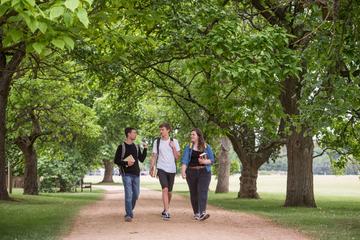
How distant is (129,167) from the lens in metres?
12.4

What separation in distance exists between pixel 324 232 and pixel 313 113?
260 centimetres

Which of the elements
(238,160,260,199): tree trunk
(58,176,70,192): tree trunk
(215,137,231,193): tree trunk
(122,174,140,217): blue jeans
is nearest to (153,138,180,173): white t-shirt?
(122,174,140,217): blue jeans

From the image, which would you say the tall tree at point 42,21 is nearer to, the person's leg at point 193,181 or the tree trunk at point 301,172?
the person's leg at point 193,181

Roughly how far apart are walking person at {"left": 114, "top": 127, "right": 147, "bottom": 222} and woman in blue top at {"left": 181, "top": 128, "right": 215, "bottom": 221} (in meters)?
1.02

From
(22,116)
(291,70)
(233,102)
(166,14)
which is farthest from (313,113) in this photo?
(22,116)

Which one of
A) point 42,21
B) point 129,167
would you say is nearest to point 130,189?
point 129,167

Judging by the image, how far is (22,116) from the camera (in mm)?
26047

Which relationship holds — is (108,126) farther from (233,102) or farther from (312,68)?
(312,68)

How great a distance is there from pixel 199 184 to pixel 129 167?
1.53 meters

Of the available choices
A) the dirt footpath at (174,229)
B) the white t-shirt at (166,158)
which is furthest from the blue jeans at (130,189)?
the white t-shirt at (166,158)

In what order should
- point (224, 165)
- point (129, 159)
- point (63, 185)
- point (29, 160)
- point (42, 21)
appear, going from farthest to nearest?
point (63, 185) → point (224, 165) → point (29, 160) → point (129, 159) → point (42, 21)

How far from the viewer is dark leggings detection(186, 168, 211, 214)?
1230 centimetres

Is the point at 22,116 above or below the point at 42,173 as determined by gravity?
above

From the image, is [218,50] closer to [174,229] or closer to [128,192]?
[128,192]
